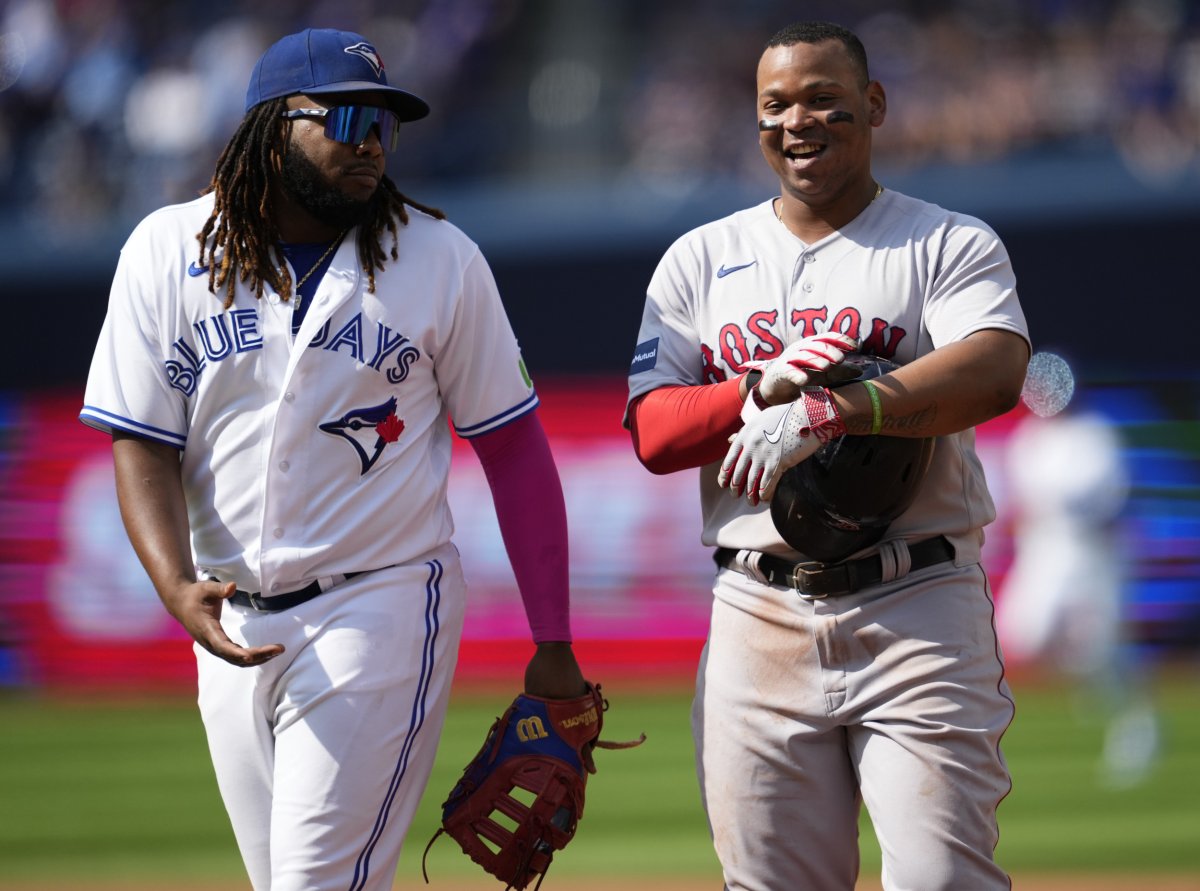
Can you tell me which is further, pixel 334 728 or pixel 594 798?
pixel 594 798

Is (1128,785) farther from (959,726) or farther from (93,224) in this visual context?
(93,224)

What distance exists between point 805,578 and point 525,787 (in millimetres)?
735

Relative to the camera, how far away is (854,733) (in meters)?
3.35

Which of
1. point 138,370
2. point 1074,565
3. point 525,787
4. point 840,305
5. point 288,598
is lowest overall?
point 1074,565

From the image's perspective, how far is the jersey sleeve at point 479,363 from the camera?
134 inches

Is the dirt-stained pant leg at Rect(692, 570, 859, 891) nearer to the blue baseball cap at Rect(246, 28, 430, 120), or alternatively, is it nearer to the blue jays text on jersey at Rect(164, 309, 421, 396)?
the blue jays text on jersey at Rect(164, 309, 421, 396)

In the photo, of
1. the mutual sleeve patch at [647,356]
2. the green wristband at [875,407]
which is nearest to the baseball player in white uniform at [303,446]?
the mutual sleeve patch at [647,356]

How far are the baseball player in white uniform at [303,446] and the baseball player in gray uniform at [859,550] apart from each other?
1.80ft

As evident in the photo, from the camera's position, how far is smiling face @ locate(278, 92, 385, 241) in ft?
10.8

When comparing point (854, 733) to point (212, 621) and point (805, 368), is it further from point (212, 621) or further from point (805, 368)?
point (212, 621)

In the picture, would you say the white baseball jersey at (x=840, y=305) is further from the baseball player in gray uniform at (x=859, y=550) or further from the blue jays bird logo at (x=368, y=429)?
the blue jays bird logo at (x=368, y=429)

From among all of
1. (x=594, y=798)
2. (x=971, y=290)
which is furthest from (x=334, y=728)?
(x=594, y=798)

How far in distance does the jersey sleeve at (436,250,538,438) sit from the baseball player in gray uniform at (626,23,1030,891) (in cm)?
28

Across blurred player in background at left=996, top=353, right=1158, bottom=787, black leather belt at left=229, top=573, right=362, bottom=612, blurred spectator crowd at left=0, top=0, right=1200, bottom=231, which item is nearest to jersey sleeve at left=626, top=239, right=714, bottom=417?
black leather belt at left=229, top=573, right=362, bottom=612
